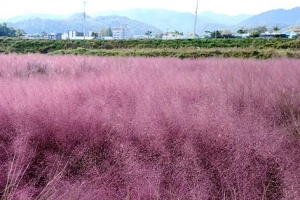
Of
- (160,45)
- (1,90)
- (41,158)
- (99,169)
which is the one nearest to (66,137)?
(41,158)

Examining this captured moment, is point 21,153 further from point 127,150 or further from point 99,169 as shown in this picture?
point 127,150

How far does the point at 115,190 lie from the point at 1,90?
2.15 m

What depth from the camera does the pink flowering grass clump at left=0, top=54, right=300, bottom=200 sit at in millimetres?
1899

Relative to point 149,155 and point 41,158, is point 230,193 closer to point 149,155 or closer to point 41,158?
point 149,155

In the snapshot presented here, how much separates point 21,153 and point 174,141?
1.19 metres

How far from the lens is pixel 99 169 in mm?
2223

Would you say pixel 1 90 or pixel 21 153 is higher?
pixel 1 90

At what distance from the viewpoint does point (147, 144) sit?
237 cm

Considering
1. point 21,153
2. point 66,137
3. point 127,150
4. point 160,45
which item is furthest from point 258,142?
point 160,45

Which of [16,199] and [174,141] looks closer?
[16,199]

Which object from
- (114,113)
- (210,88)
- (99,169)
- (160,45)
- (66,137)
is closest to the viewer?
(99,169)

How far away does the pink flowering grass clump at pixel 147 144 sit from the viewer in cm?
190

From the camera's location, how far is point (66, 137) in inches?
101

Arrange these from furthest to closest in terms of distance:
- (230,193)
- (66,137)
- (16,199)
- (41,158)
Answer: (66,137) → (41,158) → (230,193) → (16,199)
